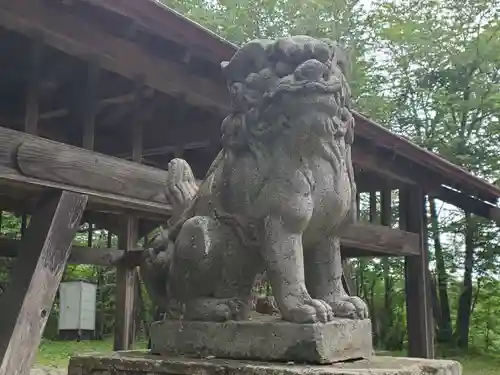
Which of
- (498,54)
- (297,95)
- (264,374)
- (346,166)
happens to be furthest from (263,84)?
(498,54)

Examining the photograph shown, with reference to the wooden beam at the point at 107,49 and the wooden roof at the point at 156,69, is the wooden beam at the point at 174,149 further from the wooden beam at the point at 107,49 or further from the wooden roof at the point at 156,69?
the wooden beam at the point at 107,49

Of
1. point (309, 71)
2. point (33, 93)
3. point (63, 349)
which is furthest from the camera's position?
point (63, 349)

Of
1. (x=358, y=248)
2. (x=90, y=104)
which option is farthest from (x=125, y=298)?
(x=90, y=104)

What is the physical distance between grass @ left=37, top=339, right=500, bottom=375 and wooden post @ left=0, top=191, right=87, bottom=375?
216 inches

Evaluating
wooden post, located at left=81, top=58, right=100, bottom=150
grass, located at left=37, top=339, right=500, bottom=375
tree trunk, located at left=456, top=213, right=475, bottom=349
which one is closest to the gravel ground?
grass, located at left=37, top=339, right=500, bottom=375

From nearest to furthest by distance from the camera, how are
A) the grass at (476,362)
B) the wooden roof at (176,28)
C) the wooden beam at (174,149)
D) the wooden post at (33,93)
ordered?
the wooden roof at (176,28)
the wooden post at (33,93)
the wooden beam at (174,149)
the grass at (476,362)

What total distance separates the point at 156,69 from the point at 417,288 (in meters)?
5.12

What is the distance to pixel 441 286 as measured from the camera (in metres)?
12.9

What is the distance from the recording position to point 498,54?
11117 mm

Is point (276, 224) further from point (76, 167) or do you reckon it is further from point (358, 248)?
point (358, 248)

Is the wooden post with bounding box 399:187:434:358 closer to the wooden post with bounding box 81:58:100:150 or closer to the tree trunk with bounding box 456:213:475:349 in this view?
the tree trunk with bounding box 456:213:475:349

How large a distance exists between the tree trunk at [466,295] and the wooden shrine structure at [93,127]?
4868 millimetres

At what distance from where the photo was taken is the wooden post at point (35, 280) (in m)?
3.40

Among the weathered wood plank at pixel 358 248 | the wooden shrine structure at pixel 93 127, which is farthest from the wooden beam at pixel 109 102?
the weathered wood plank at pixel 358 248
